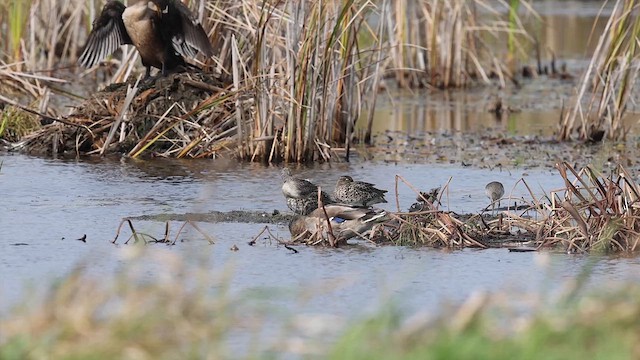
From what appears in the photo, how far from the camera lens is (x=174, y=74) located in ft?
34.4

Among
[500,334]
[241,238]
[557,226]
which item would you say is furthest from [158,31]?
[500,334]

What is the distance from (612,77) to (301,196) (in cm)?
404

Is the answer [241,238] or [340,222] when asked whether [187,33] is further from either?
[340,222]

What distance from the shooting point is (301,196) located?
7.38 metres

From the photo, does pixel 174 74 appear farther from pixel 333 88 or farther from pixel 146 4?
pixel 333 88

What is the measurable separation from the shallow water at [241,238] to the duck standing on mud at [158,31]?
1.03m

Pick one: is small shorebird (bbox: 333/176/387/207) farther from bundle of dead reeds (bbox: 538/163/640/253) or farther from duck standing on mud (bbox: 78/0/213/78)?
duck standing on mud (bbox: 78/0/213/78)

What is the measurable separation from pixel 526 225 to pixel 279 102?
3.26m

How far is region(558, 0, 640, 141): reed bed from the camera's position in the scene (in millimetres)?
10156

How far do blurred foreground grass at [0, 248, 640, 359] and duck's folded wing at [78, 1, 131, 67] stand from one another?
688 centimetres

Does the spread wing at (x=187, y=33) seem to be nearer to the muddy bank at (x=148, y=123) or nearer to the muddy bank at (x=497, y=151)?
the muddy bank at (x=148, y=123)

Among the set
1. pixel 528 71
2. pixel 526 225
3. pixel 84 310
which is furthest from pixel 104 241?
pixel 528 71

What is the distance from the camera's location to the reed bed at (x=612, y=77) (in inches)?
400

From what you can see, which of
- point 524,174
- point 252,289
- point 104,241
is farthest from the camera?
point 524,174
